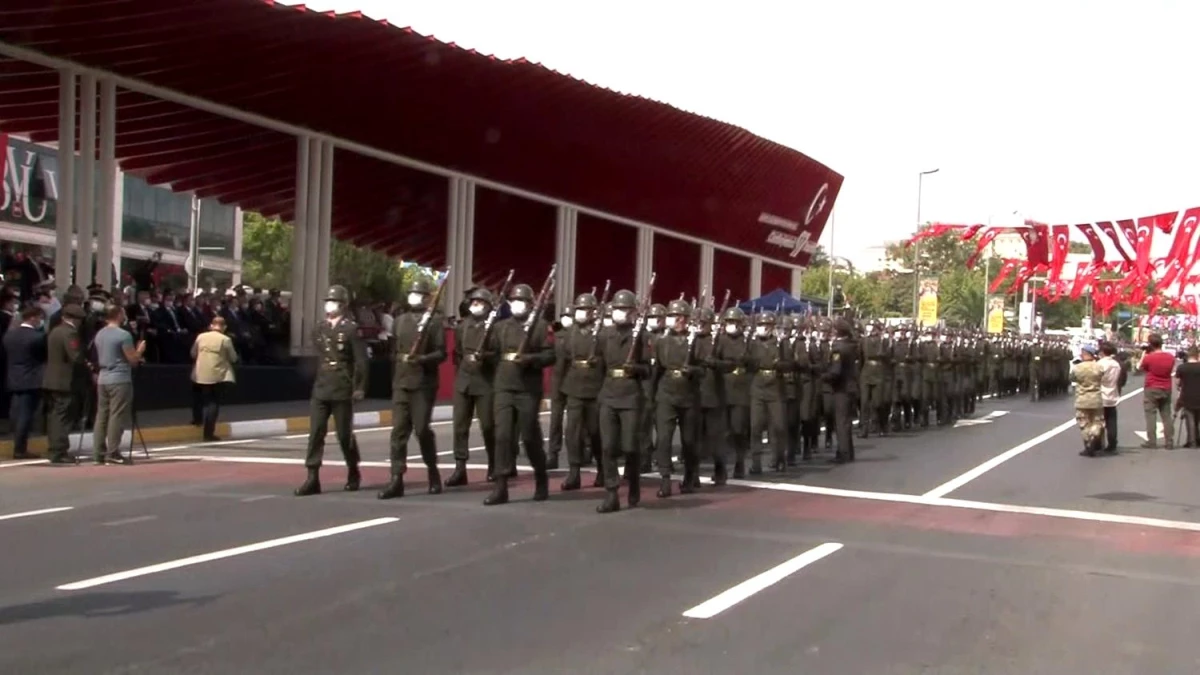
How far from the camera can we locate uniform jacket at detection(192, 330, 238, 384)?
17688 mm

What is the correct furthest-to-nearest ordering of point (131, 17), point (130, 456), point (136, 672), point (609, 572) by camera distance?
point (131, 17) < point (130, 456) < point (609, 572) < point (136, 672)

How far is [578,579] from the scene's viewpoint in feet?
28.3

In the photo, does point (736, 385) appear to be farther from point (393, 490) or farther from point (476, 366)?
point (393, 490)

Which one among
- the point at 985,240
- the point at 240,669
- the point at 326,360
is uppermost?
Answer: the point at 985,240

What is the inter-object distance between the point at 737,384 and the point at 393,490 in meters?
4.73

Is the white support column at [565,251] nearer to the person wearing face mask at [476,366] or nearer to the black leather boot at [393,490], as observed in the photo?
the person wearing face mask at [476,366]

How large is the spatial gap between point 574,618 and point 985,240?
41.0m

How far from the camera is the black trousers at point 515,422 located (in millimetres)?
11773

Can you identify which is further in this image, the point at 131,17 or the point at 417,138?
the point at 417,138

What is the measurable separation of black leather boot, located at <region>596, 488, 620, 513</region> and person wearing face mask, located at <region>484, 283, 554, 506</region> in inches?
30.3

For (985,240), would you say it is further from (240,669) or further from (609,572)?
(240,669)

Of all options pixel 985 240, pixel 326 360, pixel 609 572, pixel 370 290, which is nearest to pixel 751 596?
pixel 609 572

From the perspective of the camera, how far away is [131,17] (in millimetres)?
18891

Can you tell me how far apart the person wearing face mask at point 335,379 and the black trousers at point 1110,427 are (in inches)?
519
